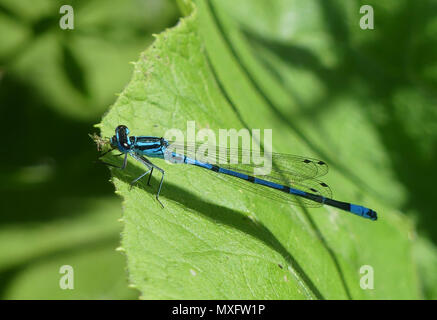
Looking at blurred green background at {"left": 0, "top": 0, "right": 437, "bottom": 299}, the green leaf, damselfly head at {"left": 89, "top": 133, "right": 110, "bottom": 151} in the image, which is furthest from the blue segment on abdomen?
damselfly head at {"left": 89, "top": 133, "right": 110, "bottom": 151}

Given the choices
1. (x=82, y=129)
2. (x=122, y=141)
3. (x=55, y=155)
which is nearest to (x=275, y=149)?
(x=122, y=141)

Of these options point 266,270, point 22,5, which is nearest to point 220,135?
A: point 266,270

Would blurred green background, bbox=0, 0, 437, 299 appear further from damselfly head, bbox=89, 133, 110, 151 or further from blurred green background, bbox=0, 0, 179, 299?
damselfly head, bbox=89, 133, 110, 151

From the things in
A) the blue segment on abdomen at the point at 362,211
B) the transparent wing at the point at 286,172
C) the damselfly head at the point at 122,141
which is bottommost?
the blue segment on abdomen at the point at 362,211

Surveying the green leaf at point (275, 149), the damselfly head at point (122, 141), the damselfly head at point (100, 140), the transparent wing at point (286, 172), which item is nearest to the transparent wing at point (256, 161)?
the transparent wing at point (286, 172)

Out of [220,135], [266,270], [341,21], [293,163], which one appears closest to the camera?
[266,270]

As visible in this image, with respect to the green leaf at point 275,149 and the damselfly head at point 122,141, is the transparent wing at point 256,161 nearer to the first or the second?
the green leaf at point 275,149
